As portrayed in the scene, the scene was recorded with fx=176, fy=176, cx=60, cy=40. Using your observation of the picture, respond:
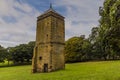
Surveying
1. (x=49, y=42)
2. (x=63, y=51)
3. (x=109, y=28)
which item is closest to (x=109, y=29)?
(x=109, y=28)

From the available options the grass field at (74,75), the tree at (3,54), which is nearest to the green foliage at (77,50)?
the tree at (3,54)

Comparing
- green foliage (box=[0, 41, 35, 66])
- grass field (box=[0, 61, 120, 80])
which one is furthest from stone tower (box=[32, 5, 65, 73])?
green foliage (box=[0, 41, 35, 66])

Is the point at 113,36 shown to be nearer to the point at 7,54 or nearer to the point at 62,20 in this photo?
the point at 62,20

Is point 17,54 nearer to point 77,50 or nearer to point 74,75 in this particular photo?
point 77,50

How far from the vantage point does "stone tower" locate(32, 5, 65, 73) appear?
3750 cm

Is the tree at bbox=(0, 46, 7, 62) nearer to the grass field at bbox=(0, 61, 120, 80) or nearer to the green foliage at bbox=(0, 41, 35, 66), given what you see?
the green foliage at bbox=(0, 41, 35, 66)

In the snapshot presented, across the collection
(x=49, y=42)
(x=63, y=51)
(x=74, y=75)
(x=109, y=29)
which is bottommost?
(x=74, y=75)

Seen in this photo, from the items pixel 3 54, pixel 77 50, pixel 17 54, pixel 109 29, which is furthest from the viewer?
pixel 17 54

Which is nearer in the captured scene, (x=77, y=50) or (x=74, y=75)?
→ (x=74, y=75)

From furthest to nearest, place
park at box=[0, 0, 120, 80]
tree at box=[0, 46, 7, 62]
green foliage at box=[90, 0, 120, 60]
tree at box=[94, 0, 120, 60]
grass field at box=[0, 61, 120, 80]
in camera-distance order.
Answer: tree at box=[0, 46, 7, 62], grass field at box=[0, 61, 120, 80], park at box=[0, 0, 120, 80], tree at box=[94, 0, 120, 60], green foliage at box=[90, 0, 120, 60]

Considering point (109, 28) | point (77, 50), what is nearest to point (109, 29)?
point (109, 28)

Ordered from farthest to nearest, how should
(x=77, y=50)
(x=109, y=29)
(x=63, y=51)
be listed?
(x=77, y=50) → (x=63, y=51) → (x=109, y=29)

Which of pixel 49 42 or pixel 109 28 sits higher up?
pixel 49 42

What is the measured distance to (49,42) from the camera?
3769cm
